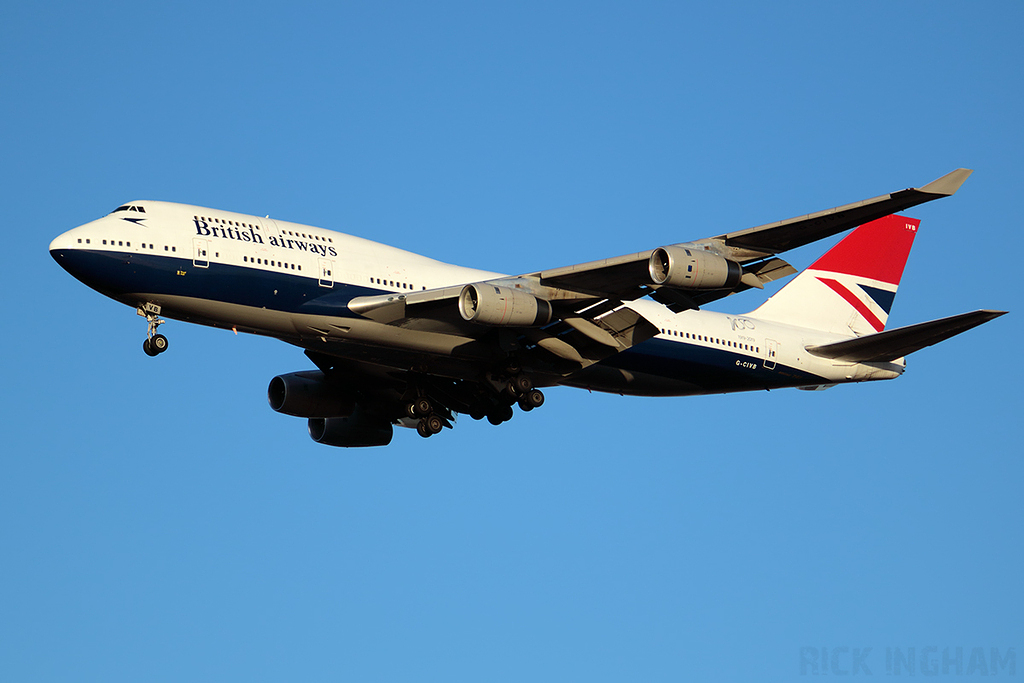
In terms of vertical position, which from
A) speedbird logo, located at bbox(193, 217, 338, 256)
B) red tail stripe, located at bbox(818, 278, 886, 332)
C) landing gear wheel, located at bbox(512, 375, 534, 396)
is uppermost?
red tail stripe, located at bbox(818, 278, 886, 332)

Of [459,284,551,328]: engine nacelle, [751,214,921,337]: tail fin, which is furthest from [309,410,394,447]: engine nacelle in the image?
[751,214,921,337]: tail fin

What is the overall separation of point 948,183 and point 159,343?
Answer: 809 inches

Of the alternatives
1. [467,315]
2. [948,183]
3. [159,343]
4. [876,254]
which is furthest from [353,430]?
[948,183]

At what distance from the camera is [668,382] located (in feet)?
121

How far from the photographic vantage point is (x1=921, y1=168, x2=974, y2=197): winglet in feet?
87.2

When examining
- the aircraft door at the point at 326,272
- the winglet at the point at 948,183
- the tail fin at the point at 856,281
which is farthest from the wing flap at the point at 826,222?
the tail fin at the point at 856,281

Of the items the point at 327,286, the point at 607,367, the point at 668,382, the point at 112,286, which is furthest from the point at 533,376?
the point at 112,286

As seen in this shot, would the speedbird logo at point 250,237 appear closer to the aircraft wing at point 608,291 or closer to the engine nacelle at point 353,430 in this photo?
the aircraft wing at point 608,291

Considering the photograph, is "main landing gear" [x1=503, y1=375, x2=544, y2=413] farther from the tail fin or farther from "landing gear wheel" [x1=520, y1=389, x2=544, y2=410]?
the tail fin

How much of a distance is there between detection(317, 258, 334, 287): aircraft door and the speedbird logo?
0.28 m

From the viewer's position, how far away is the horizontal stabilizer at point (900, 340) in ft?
103

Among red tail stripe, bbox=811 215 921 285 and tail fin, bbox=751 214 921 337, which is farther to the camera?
red tail stripe, bbox=811 215 921 285

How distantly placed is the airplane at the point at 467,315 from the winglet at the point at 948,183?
3 cm

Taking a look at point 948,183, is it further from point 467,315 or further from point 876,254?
point 876,254
